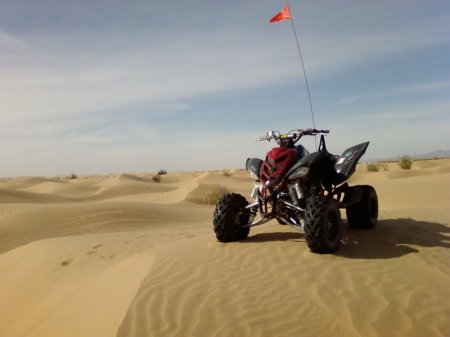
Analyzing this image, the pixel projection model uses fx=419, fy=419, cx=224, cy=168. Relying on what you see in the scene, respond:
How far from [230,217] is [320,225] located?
60.4 inches

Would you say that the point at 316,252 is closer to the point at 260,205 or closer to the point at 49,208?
the point at 260,205

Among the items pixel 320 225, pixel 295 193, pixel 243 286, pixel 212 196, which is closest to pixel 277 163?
pixel 295 193

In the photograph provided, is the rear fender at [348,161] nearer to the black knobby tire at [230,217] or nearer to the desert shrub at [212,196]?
the black knobby tire at [230,217]

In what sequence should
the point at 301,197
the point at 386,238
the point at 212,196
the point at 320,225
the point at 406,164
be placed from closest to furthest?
1. the point at 320,225
2. the point at 301,197
3. the point at 386,238
4. the point at 212,196
5. the point at 406,164

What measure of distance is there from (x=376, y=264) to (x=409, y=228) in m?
2.23

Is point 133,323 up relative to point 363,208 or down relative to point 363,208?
down

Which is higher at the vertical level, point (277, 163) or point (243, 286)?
point (277, 163)

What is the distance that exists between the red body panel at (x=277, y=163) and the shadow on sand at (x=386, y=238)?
3.23ft

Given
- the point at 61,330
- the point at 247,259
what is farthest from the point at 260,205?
the point at 61,330

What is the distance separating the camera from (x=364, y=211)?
6594 millimetres

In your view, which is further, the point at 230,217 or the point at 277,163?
the point at 230,217

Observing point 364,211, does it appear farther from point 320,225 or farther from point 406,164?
point 406,164

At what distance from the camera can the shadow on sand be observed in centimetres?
533

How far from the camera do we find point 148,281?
456 centimetres
